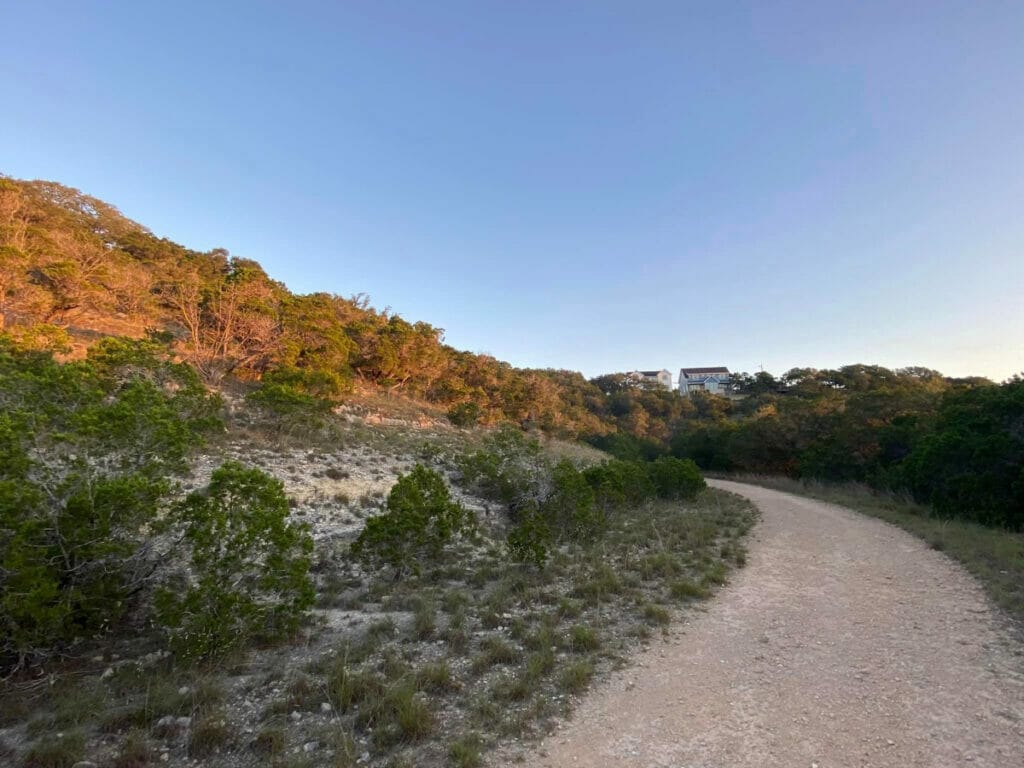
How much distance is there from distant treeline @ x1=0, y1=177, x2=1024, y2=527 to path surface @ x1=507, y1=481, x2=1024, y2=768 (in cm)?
831

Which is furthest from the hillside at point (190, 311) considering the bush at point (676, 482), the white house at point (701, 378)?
the white house at point (701, 378)

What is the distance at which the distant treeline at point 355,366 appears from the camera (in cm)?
1265

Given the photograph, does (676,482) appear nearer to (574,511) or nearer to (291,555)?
(574,511)

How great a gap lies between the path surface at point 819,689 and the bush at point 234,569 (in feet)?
10.2

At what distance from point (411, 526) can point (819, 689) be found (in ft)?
17.3

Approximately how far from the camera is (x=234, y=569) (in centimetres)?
463

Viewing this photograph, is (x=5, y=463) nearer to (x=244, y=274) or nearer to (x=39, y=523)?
(x=39, y=523)

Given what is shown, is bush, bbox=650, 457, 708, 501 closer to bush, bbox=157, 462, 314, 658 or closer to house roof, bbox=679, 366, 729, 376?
bush, bbox=157, 462, 314, 658

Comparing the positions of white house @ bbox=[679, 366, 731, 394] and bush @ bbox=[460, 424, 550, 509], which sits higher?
white house @ bbox=[679, 366, 731, 394]

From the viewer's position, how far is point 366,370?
2986 centimetres

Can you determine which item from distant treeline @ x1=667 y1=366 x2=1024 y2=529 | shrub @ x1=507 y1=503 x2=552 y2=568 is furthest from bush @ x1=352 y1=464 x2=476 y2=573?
distant treeline @ x1=667 y1=366 x2=1024 y2=529

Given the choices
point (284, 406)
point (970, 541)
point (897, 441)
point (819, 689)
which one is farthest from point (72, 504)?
point (897, 441)

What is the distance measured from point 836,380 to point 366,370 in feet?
136

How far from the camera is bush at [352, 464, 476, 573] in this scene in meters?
7.08
